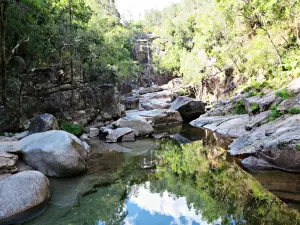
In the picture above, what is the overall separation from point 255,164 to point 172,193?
112 inches

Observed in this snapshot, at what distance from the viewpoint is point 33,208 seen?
625cm

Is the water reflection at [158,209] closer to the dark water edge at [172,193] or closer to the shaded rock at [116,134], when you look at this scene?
the dark water edge at [172,193]

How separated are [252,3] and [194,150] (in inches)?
449

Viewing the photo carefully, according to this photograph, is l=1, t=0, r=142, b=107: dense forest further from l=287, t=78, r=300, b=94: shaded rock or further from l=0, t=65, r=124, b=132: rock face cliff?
l=287, t=78, r=300, b=94: shaded rock

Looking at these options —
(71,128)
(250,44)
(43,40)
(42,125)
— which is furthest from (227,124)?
(43,40)

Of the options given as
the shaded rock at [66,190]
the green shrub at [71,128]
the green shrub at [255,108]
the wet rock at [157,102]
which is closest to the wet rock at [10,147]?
the shaded rock at [66,190]

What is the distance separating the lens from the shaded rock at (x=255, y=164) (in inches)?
318

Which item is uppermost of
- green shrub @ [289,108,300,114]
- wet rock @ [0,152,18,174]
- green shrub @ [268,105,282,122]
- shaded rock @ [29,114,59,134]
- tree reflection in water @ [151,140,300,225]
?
green shrub @ [289,108,300,114]

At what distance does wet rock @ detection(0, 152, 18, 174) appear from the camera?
26.3ft

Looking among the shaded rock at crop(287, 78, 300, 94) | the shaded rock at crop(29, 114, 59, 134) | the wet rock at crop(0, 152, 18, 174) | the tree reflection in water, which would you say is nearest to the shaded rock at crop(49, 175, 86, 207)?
the wet rock at crop(0, 152, 18, 174)

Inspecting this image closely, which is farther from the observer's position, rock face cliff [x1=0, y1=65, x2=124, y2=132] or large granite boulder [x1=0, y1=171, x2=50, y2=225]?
rock face cliff [x1=0, y1=65, x2=124, y2=132]

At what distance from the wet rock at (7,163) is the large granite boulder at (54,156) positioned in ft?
1.45

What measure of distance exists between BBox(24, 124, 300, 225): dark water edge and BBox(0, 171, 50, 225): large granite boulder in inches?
11.2

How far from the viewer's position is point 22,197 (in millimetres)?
6180
